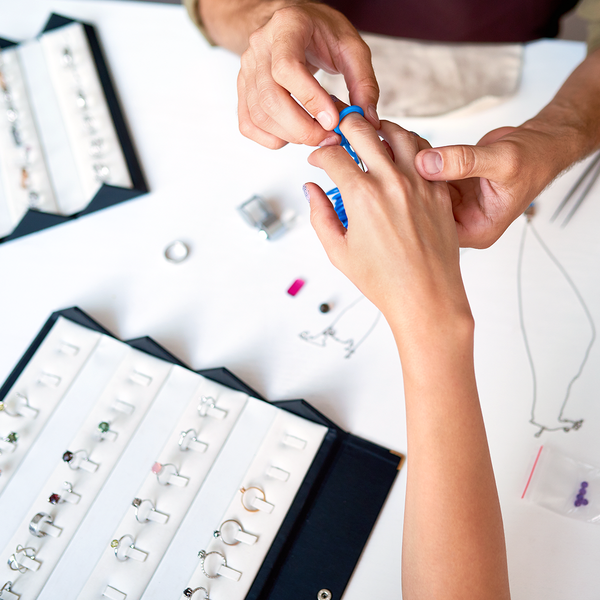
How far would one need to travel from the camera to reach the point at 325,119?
633 millimetres

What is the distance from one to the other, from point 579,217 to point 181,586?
0.94 m

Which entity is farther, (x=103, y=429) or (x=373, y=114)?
(x=103, y=429)

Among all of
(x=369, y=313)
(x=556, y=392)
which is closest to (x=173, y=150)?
(x=369, y=313)

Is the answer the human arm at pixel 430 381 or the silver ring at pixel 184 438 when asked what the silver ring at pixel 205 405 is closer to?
the silver ring at pixel 184 438

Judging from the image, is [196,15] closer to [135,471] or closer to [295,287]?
[295,287]

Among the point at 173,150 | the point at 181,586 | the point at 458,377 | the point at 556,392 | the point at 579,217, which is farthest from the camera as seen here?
the point at 173,150

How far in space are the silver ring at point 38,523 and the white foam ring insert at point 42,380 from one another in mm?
90

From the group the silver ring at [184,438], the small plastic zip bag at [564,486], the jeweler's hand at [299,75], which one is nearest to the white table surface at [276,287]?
the small plastic zip bag at [564,486]

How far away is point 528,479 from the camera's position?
750mm

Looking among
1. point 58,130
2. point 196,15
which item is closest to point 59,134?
point 58,130

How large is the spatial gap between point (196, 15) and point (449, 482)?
3.35 ft

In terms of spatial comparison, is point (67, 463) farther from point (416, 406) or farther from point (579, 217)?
point (579, 217)

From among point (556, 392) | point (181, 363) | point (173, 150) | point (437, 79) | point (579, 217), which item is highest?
point (437, 79)

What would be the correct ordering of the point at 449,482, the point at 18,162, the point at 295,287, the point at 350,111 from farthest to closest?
the point at 18,162 → the point at 295,287 → the point at 350,111 → the point at 449,482
